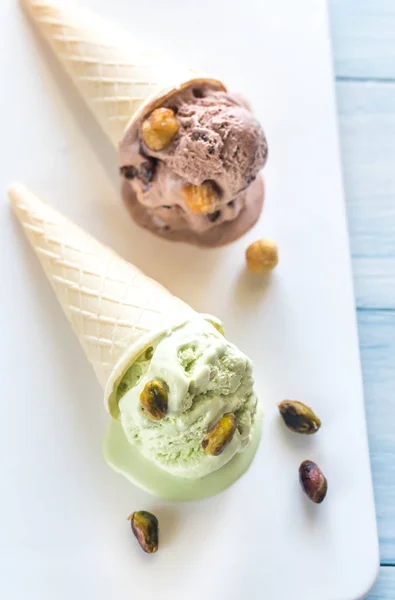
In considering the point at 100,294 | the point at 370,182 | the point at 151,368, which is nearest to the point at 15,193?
the point at 100,294

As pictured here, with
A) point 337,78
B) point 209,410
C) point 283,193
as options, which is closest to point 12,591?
point 209,410

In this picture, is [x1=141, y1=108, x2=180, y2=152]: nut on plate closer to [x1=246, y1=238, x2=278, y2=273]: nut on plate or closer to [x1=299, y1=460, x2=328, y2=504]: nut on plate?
[x1=246, y1=238, x2=278, y2=273]: nut on plate

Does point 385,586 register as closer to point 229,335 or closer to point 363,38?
point 229,335

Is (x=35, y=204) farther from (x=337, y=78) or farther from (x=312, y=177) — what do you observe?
(x=337, y=78)

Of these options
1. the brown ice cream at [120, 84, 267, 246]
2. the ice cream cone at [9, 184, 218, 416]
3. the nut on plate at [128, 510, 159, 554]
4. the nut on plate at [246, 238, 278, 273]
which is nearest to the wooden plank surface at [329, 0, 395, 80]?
the brown ice cream at [120, 84, 267, 246]

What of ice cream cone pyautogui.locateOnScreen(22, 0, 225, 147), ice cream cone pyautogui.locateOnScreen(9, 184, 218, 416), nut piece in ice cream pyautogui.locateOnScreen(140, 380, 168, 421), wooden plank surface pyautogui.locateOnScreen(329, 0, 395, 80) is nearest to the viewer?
nut piece in ice cream pyautogui.locateOnScreen(140, 380, 168, 421)

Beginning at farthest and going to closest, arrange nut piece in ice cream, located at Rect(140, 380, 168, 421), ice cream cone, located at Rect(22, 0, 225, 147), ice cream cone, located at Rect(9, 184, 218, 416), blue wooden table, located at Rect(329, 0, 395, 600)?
blue wooden table, located at Rect(329, 0, 395, 600) → ice cream cone, located at Rect(22, 0, 225, 147) → ice cream cone, located at Rect(9, 184, 218, 416) → nut piece in ice cream, located at Rect(140, 380, 168, 421)

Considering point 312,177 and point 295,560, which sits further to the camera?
point 312,177
